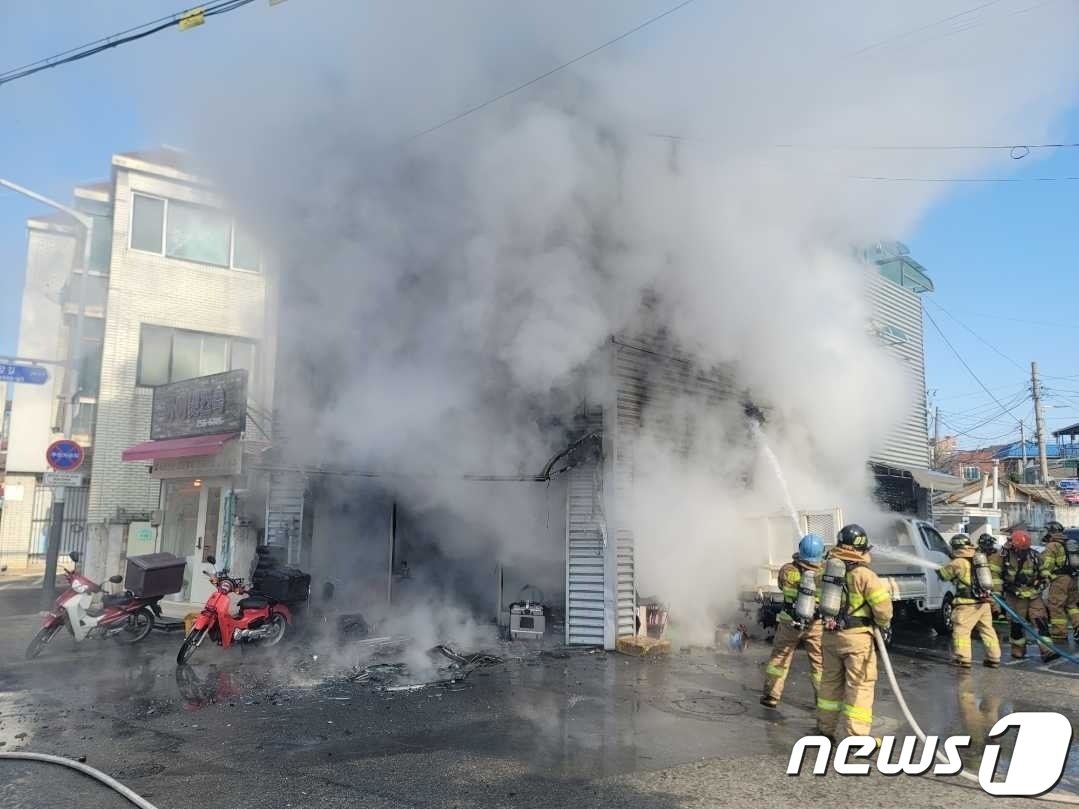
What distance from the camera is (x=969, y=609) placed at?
753 centimetres

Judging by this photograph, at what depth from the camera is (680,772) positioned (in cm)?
424

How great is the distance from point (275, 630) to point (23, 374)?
7402 millimetres

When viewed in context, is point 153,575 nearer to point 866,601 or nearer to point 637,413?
point 637,413

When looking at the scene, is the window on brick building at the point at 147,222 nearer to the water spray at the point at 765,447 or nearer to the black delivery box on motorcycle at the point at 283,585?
the black delivery box on motorcycle at the point at 283,585

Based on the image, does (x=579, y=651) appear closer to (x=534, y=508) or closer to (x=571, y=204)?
(x=534, y=508)

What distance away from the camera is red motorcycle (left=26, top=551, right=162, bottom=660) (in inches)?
316

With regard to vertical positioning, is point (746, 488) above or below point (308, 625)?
above

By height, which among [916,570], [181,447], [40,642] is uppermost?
[181,447]

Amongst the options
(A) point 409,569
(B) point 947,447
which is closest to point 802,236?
(A) point 409,569

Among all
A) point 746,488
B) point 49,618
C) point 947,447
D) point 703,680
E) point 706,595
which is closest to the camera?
point 703,680

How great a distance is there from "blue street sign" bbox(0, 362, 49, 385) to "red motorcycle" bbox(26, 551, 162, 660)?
523cm

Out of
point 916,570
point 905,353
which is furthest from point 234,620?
point 905,353

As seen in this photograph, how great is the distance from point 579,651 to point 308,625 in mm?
3325

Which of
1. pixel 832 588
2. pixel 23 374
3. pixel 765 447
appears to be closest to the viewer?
pixel 832 588
